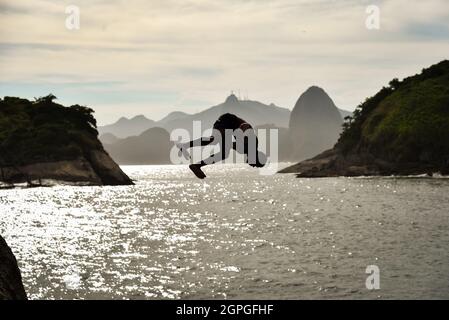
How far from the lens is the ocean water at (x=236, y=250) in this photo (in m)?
45.7

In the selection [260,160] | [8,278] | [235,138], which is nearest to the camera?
[235,138]

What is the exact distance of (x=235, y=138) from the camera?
8.39 meters

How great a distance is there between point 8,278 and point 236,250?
53.0m

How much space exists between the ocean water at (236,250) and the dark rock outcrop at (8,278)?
1039 inches

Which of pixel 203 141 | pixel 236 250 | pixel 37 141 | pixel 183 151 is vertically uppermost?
pixel 37 141

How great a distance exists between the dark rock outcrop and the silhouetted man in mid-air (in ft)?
31.9

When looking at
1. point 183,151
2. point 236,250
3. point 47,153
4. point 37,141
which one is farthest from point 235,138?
point 37,141

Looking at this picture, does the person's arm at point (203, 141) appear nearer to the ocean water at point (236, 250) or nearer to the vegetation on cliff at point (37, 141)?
the ocean water at point (236, 250)

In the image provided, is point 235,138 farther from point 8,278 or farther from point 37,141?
point 37,141
